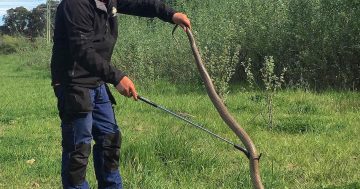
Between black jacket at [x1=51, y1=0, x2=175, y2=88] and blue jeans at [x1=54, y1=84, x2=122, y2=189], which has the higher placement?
black jacket at [x1=51, y1=0, x2=175, y2=88]

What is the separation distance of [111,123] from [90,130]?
0.91ft

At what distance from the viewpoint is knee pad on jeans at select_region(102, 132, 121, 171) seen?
12.3 feet

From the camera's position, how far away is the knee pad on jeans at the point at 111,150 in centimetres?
374

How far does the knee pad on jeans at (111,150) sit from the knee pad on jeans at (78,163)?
10.6 inches

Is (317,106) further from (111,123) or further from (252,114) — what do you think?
(111,123)

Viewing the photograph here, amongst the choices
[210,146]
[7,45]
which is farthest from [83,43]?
[7,45]

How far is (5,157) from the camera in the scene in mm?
5875

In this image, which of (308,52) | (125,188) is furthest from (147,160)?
(308,52)

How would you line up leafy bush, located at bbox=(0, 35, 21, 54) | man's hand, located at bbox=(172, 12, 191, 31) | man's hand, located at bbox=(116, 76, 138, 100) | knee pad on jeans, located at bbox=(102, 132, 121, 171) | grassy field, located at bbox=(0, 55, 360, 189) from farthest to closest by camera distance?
leafy bush, located at bbox=(0, 35, 21, 54) < grassy field, located at bbox=(0, 55, 360, 189) < knee pad on jeans, located at bbox=(102, 132, 121, 171) < man's hand, located at bbox=(172, 12, 191, 31) < man's hand, located at bbox=(116, 76, 138, 100)

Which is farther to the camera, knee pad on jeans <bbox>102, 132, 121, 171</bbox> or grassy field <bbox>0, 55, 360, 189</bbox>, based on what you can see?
grassy field <bbox>0, 55, 360, 189</bbox>

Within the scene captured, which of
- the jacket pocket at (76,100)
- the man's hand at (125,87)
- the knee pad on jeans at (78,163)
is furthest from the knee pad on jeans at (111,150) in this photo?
the man's hand at (125,87)

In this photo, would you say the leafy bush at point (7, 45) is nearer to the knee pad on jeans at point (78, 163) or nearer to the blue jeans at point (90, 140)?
the blue jeans at point (90, 140)

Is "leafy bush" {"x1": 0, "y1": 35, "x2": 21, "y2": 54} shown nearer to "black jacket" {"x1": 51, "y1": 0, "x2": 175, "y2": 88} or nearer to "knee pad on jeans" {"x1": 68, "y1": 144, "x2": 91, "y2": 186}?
"black jacket" {"x1": 51, "y1": 0, "x2": 175, "y2": 88}

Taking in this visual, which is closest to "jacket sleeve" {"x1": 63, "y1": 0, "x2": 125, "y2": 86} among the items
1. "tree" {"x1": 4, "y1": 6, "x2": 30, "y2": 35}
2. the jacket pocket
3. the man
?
the man
